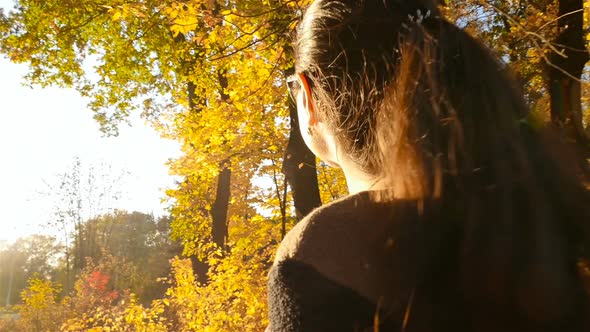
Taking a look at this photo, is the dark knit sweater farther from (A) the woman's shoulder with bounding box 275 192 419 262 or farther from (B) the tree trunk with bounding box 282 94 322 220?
(B) the tree trunk with bounding box 282 94 322 220

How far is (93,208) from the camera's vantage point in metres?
30.0

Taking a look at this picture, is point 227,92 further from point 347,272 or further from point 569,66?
point 347,272

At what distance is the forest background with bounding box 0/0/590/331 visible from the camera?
11.6ft

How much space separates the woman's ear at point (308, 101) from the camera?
47.1 inches

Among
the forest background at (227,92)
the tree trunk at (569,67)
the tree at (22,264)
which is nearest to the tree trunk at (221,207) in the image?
the forest background at (227,92)

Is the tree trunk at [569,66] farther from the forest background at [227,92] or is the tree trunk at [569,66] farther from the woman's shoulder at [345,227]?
the woman's shoulder at [345,227]

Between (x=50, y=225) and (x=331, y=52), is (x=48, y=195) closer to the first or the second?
(x=50, y=225)

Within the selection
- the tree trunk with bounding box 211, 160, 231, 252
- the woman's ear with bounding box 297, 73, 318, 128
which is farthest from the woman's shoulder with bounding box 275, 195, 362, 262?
the tree trunk with bounding box 211, 160, 231, 252

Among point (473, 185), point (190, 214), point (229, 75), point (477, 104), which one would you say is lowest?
point (473, 185)

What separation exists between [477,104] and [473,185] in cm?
17

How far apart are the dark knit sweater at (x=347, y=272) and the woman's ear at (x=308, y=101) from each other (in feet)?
1.26

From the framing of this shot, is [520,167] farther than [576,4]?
No

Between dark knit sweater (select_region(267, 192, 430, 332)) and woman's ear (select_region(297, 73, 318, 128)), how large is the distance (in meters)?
0.38

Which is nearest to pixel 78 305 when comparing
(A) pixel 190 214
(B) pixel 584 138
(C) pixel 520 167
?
(A) pixel 190 214
